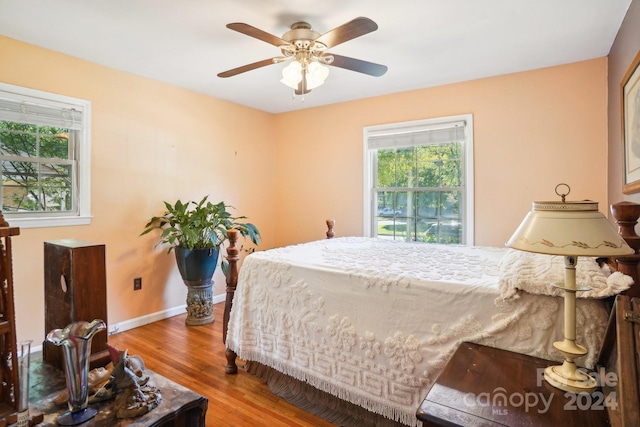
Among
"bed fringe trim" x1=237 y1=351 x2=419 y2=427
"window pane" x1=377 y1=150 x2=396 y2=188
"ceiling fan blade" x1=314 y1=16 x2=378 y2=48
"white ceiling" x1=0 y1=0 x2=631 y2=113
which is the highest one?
"white ceiling" x1=0 y1=0 x2=631 y2=113

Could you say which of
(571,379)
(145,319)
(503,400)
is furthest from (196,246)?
(571,379)

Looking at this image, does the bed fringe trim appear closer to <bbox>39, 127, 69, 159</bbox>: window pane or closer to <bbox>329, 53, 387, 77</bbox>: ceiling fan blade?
<bbox>329, 53, 387, 77</bbox>: ceiling fan blade

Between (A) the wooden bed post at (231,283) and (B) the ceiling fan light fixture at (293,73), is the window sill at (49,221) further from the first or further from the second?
(B) the ceiling fan light fixture at (293,73)

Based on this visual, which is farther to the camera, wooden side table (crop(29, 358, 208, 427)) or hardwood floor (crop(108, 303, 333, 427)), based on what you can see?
hardwood floor (crop(108, 303, 333, 427))

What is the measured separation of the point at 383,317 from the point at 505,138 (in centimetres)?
244

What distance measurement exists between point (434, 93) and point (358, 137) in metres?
0.99

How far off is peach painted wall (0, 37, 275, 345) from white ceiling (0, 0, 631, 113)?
17 cm

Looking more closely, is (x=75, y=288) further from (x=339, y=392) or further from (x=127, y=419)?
(x=339, y=392)

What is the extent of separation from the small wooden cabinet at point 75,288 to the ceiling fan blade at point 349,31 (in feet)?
5.25

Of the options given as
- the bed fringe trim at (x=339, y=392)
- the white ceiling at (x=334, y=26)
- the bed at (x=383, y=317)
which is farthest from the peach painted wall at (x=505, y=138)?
the bed fringe trim at (x=339, y=392)

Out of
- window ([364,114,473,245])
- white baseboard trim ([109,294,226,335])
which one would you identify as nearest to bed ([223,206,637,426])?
window ([364,114,473,245])

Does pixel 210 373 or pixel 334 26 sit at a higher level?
pixel 334 26

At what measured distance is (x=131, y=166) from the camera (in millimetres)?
3375

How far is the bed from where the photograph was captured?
4.74 ft
